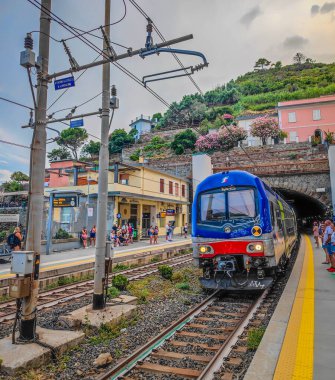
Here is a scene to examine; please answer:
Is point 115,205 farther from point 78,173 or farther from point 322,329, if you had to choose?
point 322,329

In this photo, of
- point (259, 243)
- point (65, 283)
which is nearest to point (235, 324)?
point (259, 243)

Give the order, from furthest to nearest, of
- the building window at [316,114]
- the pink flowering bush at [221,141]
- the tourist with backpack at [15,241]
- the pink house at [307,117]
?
the building window at [316,114] < the pink house at [307,117] < the pink flowering bush at [221,141] < the tourist with backpack at [15,241]

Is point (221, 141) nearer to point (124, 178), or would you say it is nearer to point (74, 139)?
point (124, 178)

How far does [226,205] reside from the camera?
27.6ft

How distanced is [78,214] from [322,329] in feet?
71.3

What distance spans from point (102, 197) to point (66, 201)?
11.0m

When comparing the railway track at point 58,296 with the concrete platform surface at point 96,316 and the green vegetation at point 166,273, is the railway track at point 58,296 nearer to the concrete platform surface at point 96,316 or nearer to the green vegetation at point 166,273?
the green vegetation at point 166,273

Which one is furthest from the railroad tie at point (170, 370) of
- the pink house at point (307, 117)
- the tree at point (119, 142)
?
the tree at point (119, 142)

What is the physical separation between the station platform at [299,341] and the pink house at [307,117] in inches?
1812

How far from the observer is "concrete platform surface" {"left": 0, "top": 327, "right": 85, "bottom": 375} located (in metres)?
4.18

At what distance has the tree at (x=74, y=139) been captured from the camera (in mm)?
66062

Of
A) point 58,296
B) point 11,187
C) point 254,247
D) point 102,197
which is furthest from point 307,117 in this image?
point 102,197

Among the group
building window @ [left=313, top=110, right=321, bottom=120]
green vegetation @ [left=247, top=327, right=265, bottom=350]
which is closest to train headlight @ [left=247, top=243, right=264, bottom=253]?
green vegetation @ [left=247, top=327, right=265, bottom=350]

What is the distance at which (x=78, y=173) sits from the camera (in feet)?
97.9
